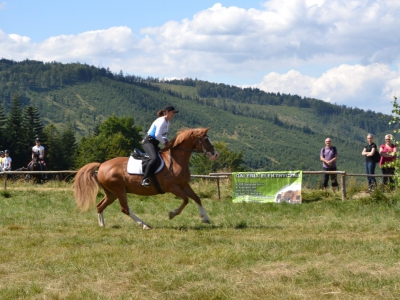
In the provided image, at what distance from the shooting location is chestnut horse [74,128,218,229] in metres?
14.3

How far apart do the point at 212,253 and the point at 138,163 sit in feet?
16.3

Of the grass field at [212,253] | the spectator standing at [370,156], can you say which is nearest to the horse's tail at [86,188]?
the grass field at [212,253]

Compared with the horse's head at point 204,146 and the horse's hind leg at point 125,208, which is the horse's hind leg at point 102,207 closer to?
the horse's hind leg at point 125,208

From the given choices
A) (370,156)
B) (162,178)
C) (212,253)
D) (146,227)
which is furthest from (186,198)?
(370,156)

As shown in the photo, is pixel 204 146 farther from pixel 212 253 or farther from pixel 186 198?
pixel 212 253

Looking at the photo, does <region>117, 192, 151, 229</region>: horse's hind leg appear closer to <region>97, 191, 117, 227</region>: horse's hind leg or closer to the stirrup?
<region>97, 191, 117, 227</region>: horse's hind leg

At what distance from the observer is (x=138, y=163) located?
14.6 metres

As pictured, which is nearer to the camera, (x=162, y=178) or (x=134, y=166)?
(x=162, y=178)

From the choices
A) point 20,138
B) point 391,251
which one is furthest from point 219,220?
point 20,138

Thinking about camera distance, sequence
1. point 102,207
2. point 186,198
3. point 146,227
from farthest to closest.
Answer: point 102,207, point 186,198, point 146,227

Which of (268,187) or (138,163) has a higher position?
(138,163)

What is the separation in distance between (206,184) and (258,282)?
1568 cm

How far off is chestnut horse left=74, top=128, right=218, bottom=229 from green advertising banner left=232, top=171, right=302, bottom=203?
20.3 feet

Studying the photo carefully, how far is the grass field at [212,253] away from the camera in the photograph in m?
7.68
